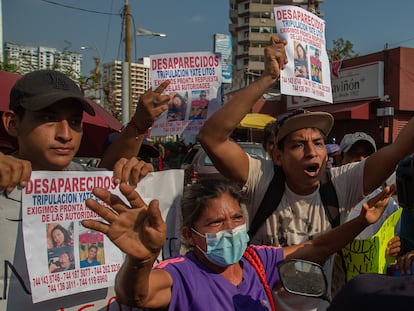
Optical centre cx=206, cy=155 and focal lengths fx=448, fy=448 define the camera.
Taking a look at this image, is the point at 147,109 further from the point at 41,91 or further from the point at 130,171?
the point at 41,91

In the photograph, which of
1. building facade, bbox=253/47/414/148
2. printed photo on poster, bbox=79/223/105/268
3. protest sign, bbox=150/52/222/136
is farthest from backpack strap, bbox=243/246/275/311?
building facade, bbox=253/47/414/148

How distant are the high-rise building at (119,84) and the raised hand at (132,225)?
16430 millimetres

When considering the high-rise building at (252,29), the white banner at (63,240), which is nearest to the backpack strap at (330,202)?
the white banner at (63,240)

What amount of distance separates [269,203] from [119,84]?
2593 cm

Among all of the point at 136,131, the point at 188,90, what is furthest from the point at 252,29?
the point at 136,131

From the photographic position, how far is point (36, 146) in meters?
2.05

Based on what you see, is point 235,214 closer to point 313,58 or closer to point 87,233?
point 87,233

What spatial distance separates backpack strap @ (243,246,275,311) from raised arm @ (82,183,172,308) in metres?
0.68

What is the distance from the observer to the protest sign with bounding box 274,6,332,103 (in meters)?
3.31

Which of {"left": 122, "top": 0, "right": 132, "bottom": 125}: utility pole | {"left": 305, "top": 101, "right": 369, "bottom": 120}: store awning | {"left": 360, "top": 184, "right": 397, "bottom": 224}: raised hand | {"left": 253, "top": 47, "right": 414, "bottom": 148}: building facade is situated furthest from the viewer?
{"left": 305, "top": 101, "right": 369, "bottom": 120}: store awning

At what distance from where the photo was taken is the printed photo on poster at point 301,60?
3.36 m

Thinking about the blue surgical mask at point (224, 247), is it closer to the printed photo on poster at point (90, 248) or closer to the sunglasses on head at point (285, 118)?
the printed photo on poster at point (90, 248)

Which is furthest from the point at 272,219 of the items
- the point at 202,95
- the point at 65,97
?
the point at 202,95

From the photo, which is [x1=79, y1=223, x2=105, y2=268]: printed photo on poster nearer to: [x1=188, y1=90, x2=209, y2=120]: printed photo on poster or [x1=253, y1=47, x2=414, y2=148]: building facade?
[x1=188, y1=90, x2=209, y2=120]: printed photo on poster
